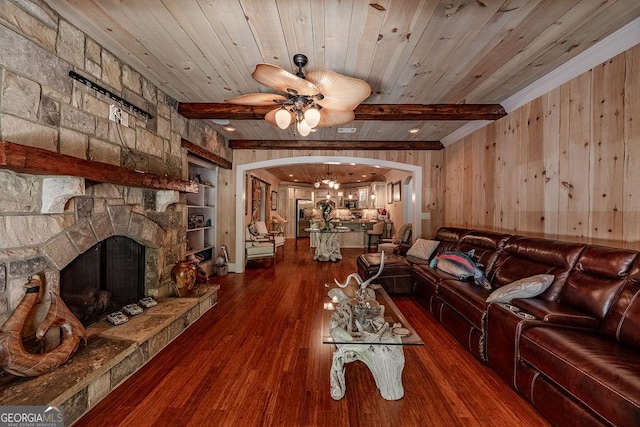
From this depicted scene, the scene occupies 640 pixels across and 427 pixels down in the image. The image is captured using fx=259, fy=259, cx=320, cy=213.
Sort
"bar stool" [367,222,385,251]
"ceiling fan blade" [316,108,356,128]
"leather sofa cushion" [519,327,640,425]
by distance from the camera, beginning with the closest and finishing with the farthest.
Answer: "leather sofa cushion" [519,327,640,425]
"ceiling fan blade" [316,108,356,128]
"bar stool" [367,222,385,251]

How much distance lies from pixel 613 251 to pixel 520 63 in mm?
1752

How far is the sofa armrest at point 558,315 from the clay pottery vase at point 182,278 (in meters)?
3.25

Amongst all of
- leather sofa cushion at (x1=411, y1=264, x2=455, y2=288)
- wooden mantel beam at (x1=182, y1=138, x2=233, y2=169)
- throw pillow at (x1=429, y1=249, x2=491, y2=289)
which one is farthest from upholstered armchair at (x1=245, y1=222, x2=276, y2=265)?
throw pillow at (x1=429, y1=249, x2=491, y2=289)

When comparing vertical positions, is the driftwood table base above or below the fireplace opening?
below

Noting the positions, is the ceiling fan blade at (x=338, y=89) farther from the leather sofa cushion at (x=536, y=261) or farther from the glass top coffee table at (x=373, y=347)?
the leather sofa cushion at (x=536, y=261)

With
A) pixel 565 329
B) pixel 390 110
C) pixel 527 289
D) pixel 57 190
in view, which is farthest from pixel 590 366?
pixel 57 190

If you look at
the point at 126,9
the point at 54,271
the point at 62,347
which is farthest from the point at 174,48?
the point at 62,347

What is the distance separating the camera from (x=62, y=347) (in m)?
1.63

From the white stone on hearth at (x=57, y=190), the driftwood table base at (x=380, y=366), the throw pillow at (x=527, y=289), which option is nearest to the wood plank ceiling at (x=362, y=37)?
the white stone on hearth at (x=57, y=190)

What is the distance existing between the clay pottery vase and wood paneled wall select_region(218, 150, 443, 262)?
2.16 metres

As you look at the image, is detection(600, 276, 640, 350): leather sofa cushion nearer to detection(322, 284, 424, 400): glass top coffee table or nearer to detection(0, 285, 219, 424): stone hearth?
detection(322, 284, 424, 400): glass top coffee table

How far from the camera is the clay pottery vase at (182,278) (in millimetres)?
2980

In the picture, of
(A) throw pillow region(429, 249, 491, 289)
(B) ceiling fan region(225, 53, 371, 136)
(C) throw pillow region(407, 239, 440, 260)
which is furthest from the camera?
(C) throw pillow region(407, 239, 440, 260)

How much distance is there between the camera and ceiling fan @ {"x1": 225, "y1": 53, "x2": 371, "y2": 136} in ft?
6.19
